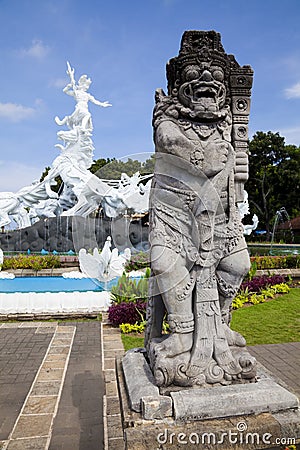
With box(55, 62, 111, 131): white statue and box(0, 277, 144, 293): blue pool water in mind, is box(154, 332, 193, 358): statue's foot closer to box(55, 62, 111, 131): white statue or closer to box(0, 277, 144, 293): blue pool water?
box(0, 277, 144, 293): blue pool water

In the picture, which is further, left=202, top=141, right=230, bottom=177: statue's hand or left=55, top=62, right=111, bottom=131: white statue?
left=55, top=62, right=111, bottom=131: white statue

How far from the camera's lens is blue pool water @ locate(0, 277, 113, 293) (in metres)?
10.4

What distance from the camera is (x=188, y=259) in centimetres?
253

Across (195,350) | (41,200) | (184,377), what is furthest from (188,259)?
(41,200)

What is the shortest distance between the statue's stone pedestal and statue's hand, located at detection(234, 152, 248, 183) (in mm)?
1517

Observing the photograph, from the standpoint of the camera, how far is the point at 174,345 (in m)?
2.43

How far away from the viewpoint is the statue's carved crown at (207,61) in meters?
2.57

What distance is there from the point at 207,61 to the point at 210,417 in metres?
2.38

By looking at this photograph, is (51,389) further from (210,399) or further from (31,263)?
(31,263)

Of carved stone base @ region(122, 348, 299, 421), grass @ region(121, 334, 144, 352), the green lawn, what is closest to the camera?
carved stone base @ region(122, 348, 299, 421)

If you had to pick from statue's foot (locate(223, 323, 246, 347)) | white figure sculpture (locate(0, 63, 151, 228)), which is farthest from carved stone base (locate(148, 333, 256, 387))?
white figure sculpture (locate(0, 63, 151, 228))

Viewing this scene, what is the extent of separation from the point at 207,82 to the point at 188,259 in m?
1.26

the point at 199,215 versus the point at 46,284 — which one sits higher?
the point at 199,215

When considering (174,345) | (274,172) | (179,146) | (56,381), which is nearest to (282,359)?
(56,381)
